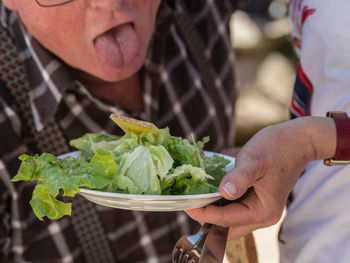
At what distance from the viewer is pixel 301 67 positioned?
1836 millimetres

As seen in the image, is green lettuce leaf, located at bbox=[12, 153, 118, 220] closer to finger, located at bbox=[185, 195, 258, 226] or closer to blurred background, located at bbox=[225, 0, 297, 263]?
finger, located at bbox=[185, 195, 258, 226]

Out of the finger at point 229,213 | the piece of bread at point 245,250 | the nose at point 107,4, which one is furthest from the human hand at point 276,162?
the nose at point 107,4

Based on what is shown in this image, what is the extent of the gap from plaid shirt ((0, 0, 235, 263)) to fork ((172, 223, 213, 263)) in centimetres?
80

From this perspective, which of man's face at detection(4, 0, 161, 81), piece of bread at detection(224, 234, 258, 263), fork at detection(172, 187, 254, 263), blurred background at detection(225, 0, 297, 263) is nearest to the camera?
fork at detection(172, 187, 254, 263)

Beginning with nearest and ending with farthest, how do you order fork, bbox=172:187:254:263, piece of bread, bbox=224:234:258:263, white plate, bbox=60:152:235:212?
white plate, bbox=60:152:235:212 < fork, bbox=172:187:254:263 < piece of bread, bbox=224:234:258:263

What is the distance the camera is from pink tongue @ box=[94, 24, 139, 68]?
1956 millimetres

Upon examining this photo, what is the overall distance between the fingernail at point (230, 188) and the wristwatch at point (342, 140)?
0.38 m

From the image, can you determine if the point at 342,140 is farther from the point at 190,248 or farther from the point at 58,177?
the point at 58,177

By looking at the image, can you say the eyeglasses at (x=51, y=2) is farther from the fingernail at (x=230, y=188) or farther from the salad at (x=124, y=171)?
the fingernail at (x=230, y=188)

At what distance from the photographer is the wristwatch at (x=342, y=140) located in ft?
4.87

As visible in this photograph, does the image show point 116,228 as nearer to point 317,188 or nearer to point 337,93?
point 317,188

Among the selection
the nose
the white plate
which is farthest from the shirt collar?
the white plate

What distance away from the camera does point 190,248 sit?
1.44 metres

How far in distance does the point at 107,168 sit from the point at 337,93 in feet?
2.66
